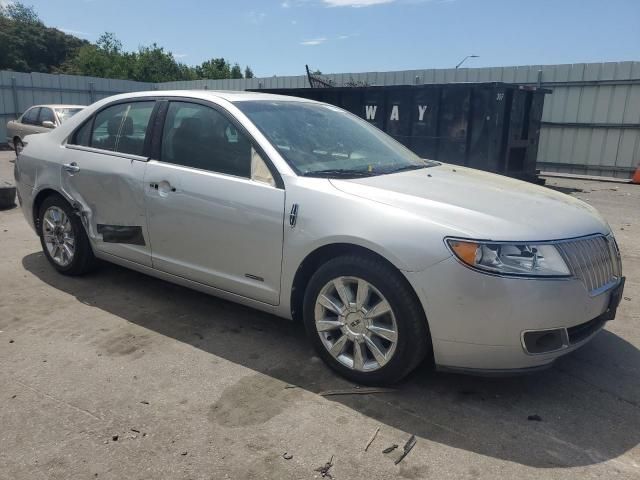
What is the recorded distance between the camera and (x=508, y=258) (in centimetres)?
271

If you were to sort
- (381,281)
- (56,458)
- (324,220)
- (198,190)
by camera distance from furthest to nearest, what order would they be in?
(198,190), (324,220), (381,281), (56,458)

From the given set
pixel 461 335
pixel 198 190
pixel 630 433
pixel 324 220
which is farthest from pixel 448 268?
pixel 198 190

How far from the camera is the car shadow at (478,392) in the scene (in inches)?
104

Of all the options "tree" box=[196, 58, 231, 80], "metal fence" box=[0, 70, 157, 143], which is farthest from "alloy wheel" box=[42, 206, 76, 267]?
"tree" box=[196, 58, 231, 80]

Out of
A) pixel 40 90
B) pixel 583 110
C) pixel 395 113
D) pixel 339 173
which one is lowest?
pixel 339 173

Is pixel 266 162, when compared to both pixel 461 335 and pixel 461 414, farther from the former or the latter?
pixel 461 414

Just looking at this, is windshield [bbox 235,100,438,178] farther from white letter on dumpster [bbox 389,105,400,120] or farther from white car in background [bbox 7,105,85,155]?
white car in background [bbox 7,105,85,155]

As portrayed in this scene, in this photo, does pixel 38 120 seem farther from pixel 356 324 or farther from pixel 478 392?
pixel 478 392

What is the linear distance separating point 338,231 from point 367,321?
0.53 m

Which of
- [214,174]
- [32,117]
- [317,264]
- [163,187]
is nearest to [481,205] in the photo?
[317,264]

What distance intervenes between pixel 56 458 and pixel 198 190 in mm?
1840

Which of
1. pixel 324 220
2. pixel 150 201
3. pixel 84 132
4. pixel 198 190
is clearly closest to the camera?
pixel 324 220

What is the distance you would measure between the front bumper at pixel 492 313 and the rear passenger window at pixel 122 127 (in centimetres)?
255

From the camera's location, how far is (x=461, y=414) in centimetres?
288
